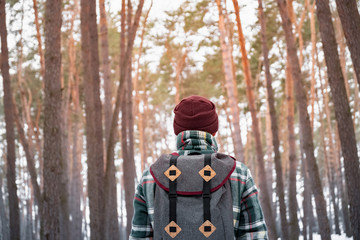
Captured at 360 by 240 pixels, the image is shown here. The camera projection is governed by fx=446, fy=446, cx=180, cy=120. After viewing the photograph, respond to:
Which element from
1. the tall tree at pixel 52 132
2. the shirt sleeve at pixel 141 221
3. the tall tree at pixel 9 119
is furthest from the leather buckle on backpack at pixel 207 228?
the tall tree at pixel 9 119

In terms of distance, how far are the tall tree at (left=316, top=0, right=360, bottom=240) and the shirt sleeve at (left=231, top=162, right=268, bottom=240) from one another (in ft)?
14.9

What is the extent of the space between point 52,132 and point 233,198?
5.09 metres

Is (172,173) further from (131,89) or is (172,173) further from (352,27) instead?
(131,89)

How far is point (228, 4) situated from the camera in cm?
1279

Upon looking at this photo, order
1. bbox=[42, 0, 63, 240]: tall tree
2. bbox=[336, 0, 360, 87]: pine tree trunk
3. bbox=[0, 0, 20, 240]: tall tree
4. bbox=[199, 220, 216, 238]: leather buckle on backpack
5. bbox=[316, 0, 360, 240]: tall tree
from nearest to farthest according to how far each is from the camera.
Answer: bbox=[199, 220, 216, 238]: leather buckle on backpack < bbox=[336, 0, 360, 87]: pine tree trunk < bbox=[316, 0, 360, 240]: tall tree < bbox=[42, 0, 63, 240]: tall tree < bbox=[0, 0, 20, 240]: tall tree

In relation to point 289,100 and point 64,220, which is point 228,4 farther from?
point 64,220

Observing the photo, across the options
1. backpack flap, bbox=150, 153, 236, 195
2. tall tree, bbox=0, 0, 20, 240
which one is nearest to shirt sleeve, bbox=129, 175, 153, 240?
backpack flap, bbox=150, 153, 236, 195

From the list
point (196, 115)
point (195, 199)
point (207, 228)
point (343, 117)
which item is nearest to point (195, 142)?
point (196, 115)

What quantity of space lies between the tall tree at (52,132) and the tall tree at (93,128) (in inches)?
56.8

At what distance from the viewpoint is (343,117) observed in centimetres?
622

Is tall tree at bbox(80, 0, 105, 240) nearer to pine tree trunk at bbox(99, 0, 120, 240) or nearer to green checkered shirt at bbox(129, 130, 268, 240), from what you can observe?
pine tree trunk at bbox(99, 0, 120, 240)

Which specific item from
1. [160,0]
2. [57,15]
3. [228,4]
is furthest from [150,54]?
[57,15]

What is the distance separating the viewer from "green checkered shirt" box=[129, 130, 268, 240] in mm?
1801

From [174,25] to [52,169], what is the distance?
12.6 metres
